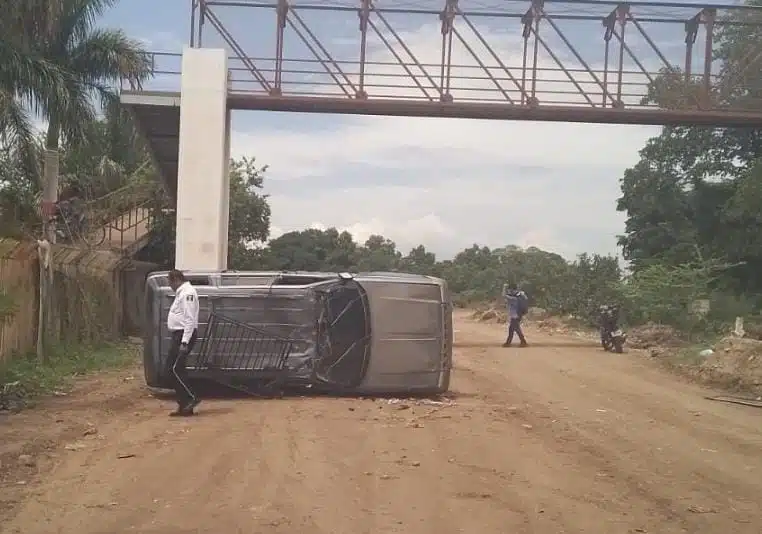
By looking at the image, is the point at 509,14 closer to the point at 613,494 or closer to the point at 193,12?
the point at 193,12

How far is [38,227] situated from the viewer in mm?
23938

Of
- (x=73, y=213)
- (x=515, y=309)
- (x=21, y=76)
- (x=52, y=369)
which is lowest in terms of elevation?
(x=52, y=369)

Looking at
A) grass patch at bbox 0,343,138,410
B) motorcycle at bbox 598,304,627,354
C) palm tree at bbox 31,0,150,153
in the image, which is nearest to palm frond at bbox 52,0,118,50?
palm tree at bbox 31,0,150,153

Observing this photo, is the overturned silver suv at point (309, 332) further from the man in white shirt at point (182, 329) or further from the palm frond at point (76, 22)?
the palm frond at point (76, 22)

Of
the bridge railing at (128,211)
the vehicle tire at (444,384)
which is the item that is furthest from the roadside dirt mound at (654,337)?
the bridge railing at (128,211)

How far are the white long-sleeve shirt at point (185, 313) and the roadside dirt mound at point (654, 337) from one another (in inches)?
600

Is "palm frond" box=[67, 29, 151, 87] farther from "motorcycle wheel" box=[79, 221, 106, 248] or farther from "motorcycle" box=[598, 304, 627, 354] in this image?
"motorcycle" box=[598, 304, 627, 354]

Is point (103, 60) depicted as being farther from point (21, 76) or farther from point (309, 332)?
point (309, 332)

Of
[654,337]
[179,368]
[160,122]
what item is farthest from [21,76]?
[654,337]

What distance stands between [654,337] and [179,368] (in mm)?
16840

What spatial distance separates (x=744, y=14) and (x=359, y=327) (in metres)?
17.5

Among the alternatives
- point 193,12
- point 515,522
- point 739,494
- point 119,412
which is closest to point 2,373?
point 119,412

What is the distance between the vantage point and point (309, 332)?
1201cm

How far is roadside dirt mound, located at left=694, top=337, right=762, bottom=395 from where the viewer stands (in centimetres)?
1535
